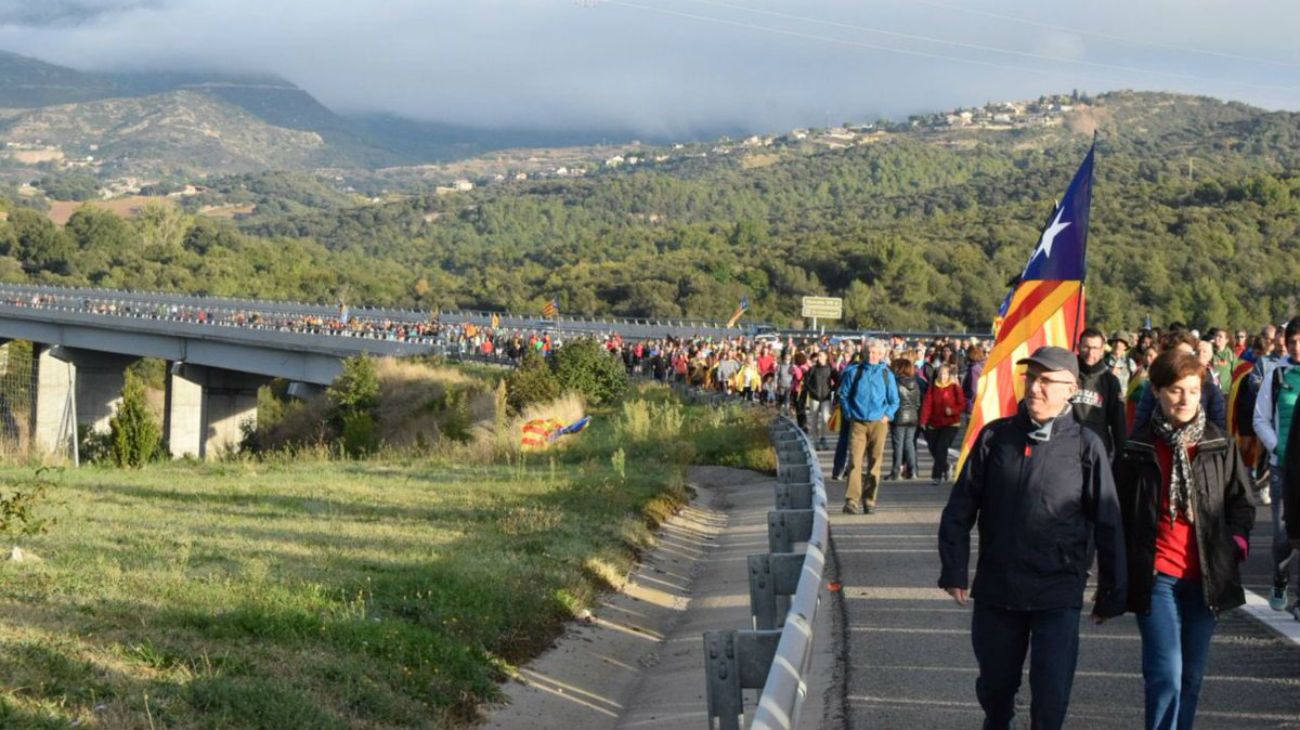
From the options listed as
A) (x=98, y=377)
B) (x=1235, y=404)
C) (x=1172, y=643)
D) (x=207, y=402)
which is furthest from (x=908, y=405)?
(x=98, y=377)

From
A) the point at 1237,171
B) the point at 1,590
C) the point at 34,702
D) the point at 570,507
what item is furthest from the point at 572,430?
the point at 1237,171

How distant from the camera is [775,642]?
700cm

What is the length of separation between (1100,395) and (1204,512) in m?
4.74

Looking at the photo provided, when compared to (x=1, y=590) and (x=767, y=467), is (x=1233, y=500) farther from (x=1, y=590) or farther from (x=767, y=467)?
(x=767, y=467)

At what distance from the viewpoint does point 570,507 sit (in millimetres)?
17984

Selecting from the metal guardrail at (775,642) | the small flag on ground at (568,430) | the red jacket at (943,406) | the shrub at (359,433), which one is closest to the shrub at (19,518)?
the metal guardrail at (775,642)

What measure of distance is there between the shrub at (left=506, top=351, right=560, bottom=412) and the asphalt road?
30.2 m

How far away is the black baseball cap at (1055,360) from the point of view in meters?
6.65

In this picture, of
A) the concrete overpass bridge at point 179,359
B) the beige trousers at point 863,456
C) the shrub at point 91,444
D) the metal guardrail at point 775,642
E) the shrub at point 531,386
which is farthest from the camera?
the concrete overpass bridge at point 179,359

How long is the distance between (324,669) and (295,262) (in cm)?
14238

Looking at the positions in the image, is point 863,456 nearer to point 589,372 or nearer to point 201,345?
point 589,372

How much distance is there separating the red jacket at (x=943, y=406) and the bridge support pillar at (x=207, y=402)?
57350 mm

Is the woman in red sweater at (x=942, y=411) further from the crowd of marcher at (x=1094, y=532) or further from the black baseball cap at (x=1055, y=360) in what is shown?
the black baseball cap at (x=1055, y=360)

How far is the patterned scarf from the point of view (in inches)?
274
